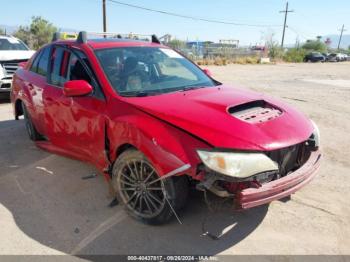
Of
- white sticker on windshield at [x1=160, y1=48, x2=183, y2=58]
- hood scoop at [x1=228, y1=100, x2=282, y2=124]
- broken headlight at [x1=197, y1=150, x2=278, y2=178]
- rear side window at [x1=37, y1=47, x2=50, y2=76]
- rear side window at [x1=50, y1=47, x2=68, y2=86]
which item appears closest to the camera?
broken headlight at [x1=197, y1=150, x2=278, y2=178]

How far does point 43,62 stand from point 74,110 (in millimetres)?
1506

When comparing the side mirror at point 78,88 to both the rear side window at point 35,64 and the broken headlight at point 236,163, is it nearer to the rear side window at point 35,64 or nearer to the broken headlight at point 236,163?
the broken headlight at point 236,163

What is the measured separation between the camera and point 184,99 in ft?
11.6

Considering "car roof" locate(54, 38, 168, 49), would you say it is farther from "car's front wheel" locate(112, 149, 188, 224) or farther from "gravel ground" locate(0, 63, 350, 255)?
"gravel ground" locate(0, 63, 350, 255)

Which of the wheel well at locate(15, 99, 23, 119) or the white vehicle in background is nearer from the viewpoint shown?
the wheel well at locate(15, 99, 23, 119)

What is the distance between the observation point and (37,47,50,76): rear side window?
5020mm

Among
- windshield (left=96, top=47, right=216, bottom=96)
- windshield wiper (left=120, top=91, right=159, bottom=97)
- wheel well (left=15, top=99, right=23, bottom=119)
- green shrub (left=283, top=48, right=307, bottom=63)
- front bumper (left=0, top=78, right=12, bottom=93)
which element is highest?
windshield (left=96, top=47, right=216, bottom=96)

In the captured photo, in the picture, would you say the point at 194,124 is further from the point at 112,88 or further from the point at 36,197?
the point at 36,197

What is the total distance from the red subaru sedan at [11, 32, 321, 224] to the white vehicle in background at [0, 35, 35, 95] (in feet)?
17.8

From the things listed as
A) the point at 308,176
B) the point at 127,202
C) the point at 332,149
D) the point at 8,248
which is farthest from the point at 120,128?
the point at 332,149

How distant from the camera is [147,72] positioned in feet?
13.4

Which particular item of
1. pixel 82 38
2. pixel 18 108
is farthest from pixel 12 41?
pixel 82 38

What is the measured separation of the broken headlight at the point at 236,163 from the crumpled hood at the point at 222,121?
0.23 ft

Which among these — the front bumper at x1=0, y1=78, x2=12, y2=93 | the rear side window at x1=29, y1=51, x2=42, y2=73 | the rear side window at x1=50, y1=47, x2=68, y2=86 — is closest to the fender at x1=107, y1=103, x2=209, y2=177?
the rear side window at x1=50, y1=47, x2=68, y2=86
